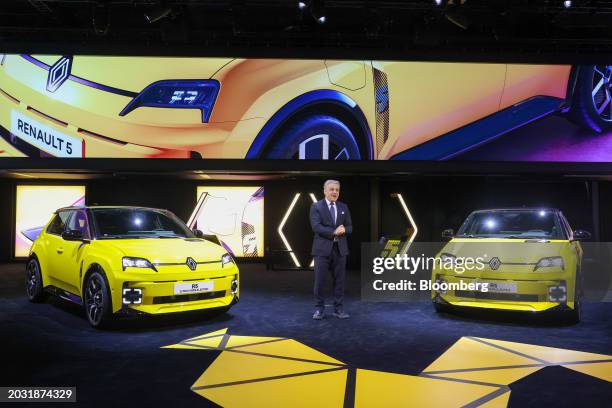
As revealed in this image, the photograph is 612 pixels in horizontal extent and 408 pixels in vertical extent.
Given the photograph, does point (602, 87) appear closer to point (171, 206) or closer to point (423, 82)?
point (423, 82)

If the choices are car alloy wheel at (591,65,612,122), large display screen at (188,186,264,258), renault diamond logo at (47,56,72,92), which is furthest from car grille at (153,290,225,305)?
car alloy wheel at (591,65,612,122)

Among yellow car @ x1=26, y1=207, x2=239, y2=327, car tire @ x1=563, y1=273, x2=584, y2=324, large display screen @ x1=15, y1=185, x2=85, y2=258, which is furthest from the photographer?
large display screen @ x1=15, y1=185, x2=85, y2=258

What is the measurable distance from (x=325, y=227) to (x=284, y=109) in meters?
4.67

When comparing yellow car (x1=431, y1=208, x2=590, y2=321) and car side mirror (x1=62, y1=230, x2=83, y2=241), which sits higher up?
car side mirror (x1=62, y1=230, x2=83, y2=241)

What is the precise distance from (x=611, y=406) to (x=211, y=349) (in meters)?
3.28

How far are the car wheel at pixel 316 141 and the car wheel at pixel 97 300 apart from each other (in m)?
5.18

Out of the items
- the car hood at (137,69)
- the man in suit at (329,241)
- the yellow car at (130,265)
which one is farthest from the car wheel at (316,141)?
the man in suit at (329,241)

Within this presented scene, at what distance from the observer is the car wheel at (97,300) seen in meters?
5.21

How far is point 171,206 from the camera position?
1220 cm

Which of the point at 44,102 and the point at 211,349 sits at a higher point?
the point at 44,102

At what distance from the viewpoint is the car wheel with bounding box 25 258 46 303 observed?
682cm

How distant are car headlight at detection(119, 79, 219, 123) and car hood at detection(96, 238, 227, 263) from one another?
4.60m

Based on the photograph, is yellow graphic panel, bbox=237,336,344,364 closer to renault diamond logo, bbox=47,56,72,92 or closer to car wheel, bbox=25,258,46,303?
car wheel, bbox=25,258,46,303

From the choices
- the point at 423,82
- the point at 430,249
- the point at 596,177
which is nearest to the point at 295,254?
the point at 430,249
